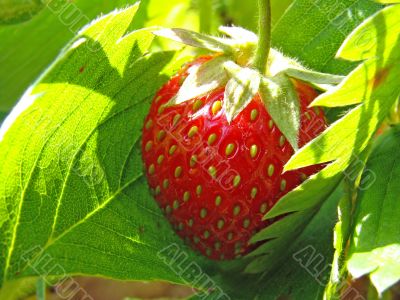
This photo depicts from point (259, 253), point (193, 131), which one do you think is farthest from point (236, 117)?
point (259, 253)

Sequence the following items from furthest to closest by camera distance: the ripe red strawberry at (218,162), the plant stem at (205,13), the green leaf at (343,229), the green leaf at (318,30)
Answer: the plant stem at (205,13)
the green leaf at (318,30)
the ripe red strawberry at (218,162)
the green leaf at (343,229)

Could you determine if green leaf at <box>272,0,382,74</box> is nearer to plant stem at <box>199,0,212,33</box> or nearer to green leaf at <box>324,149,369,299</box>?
green leaf at <box>324,149,369,299</box>

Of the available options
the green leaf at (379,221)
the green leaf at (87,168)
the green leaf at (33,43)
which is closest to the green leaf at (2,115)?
the green leaf at (33,43)

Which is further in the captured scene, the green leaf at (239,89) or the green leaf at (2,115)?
the green leaf at (2,115)

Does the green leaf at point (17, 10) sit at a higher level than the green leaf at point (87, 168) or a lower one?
higher

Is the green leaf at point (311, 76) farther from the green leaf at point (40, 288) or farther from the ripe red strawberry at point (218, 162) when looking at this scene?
the green leaf at point (40, 288)

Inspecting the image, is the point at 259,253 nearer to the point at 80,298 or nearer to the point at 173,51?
the point at 173,51
